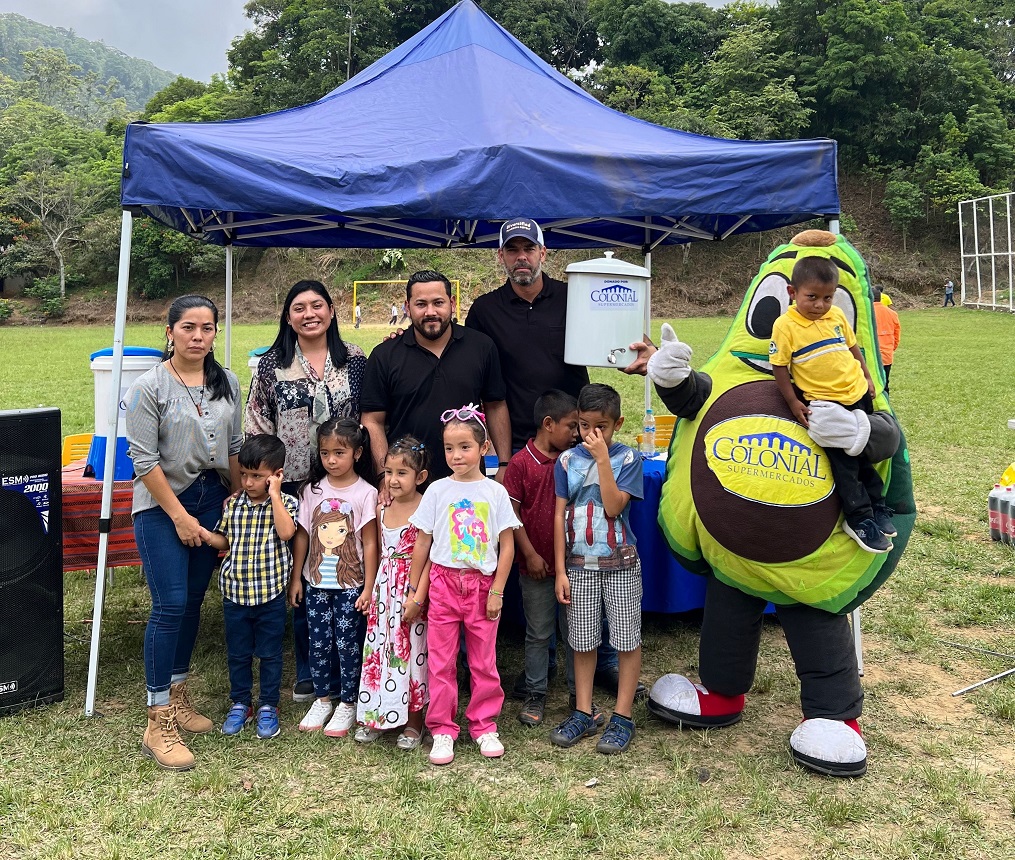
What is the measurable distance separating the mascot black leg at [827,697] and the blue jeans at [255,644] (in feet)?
6.81

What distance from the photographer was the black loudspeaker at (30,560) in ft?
10.9

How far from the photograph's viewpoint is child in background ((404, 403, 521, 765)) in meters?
3.10

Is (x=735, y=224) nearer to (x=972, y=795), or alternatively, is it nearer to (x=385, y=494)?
(x=385, y=494)

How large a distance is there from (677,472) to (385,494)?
1218mm

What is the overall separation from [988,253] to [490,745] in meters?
31.5

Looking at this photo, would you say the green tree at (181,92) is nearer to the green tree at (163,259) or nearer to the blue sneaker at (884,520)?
the green tree at (163,259)

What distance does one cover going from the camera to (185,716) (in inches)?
128

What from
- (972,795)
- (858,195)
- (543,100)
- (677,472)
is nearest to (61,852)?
(677,472)

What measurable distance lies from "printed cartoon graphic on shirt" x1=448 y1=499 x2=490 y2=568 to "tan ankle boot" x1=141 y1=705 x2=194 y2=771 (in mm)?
1259

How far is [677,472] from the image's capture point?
10.8 ft

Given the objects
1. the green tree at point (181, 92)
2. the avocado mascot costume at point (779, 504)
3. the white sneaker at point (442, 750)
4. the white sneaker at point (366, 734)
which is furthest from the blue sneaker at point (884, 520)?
the green tree at point (181, 92)

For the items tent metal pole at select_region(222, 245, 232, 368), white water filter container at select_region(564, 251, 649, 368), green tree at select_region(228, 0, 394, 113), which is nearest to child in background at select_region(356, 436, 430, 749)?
white water filter container at select_region(564, 251, 649, 368)

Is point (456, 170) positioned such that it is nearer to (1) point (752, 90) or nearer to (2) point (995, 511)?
(2) point (995, 511)

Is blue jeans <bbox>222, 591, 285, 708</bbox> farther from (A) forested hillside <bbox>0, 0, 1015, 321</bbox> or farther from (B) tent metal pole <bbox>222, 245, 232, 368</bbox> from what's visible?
(A) forested hillside <bbox>0, 0, 1015, 321</bbox>
